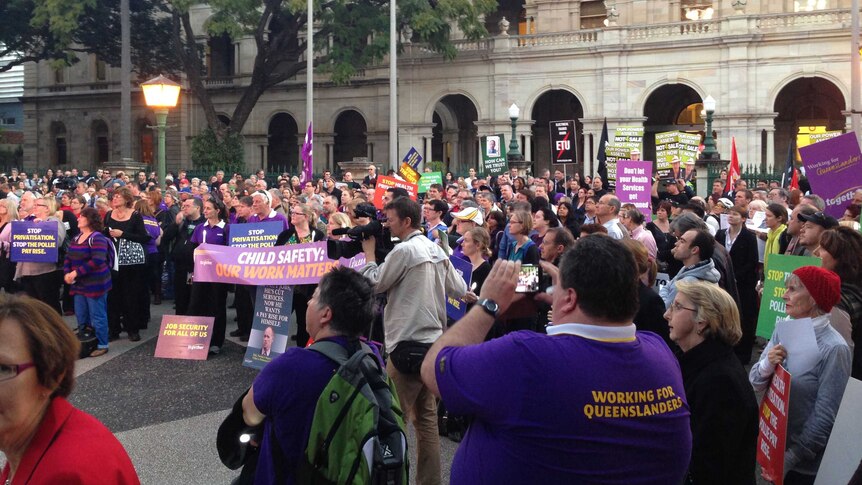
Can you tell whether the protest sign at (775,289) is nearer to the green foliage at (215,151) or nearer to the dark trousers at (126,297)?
the dark trousers at (126,297)

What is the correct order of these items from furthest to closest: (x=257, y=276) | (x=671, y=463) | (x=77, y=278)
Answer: (x=77, y=278), (x=257, y=276), (x=671, y=463)

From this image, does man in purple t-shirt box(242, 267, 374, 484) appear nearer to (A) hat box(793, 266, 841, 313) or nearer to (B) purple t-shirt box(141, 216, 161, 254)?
(A) hat box(793, 266, 841, 313)

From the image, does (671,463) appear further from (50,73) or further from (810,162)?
(50,73)

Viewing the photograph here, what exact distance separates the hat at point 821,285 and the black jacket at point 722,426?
3.02ft

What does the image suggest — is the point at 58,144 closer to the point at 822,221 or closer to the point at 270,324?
the point at 270,324

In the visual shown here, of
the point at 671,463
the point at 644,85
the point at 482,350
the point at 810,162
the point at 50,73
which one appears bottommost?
the point at 671,463

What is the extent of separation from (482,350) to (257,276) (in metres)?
6.87

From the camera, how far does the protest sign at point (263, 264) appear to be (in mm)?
9102

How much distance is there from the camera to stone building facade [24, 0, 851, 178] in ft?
101

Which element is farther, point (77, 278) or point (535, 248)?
point (77, 278)

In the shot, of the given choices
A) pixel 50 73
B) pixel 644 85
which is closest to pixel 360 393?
pixel 644 85

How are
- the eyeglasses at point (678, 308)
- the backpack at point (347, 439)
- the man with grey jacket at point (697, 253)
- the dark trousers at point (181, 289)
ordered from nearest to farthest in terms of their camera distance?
1. the backpack at point (347, 439)
2. the eyeglasses at point (678, 308)
3. the man with grey jacket at point (697, 253)
4. the dark trousers at point (181, 289)

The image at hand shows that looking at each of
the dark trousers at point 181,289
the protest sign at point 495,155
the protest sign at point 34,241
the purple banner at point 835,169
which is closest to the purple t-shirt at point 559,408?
the purple banner at point 835,169

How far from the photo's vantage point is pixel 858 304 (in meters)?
5.41
